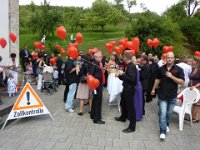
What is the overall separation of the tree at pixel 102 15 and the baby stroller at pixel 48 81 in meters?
41.4

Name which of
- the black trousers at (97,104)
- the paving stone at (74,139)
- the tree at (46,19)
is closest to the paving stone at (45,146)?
the paving stone at (74,139)

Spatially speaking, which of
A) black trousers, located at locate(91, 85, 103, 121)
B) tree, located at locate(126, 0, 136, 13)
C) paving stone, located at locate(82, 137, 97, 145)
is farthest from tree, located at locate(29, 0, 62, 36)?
tree, located at locate(126, 0, 136, 13)

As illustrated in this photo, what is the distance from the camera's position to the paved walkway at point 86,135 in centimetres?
589

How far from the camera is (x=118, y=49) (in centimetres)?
1232

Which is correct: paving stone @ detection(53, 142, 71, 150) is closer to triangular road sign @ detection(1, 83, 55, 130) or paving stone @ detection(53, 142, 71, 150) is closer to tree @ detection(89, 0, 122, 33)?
triangular road sign @ detection(1, 83, 55, 130)

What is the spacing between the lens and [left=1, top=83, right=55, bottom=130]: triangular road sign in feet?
23.4

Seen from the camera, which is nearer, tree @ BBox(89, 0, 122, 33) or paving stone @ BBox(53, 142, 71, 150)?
paving stone @ BBox(53, 142, 71, 150)

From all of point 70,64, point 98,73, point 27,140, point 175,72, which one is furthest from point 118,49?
point 27,140

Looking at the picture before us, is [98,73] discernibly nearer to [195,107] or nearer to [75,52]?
[75,52]

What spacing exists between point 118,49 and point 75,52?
15.3ft

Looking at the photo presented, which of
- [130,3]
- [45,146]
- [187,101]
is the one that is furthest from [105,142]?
[130,3]

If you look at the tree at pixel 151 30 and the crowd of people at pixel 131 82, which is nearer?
the crowd of people at pixel 131 82

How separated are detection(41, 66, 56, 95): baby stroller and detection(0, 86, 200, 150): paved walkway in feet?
12.4

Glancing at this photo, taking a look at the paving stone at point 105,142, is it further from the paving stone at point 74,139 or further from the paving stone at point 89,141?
the paving stone at point 74,139
